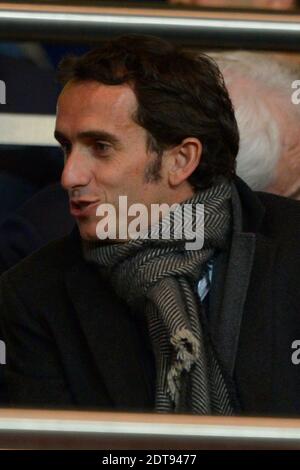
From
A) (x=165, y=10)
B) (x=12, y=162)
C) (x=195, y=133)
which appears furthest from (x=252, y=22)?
(x=12, y=162)

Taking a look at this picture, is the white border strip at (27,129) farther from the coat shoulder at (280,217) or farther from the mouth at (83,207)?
the coat shoulder at (280,217)

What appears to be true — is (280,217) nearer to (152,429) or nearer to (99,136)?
(99,136)

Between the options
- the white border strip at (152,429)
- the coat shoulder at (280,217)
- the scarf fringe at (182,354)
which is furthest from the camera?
the coat shoulder at (280,217)

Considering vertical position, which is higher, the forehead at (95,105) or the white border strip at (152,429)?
the forehead at (95,105)

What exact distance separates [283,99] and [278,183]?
0.38 ft

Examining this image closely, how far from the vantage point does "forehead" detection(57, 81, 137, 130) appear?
1511mm

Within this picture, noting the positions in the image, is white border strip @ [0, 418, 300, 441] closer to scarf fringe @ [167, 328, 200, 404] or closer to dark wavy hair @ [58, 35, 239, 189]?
scarf fringe @ [167, 328, 200, 404]

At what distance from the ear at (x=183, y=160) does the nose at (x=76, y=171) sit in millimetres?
114

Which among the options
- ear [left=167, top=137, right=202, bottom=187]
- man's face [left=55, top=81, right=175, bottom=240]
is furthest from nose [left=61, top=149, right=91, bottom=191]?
ear [left=167, top=137, right=202, bottom=187]

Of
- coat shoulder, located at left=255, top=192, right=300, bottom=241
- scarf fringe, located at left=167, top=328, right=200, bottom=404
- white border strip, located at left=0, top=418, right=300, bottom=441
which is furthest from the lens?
coat shoulder, located at left=255, top=192, right=300, bottom=241

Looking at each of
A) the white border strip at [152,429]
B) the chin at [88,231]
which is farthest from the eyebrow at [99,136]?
the white border strip at [152,429]

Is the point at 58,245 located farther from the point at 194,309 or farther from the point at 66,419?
the point at 66,419

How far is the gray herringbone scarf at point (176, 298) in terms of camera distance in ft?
4.86

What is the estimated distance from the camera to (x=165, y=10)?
4.48 ft
